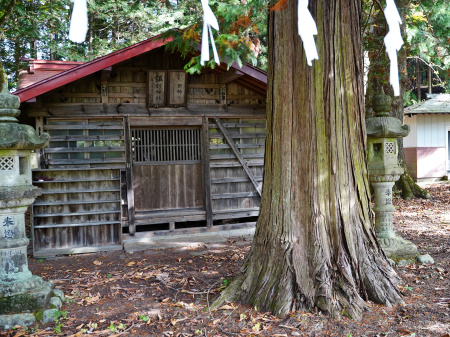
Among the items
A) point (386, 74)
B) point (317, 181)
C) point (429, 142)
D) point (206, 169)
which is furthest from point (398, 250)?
point (429, 142)

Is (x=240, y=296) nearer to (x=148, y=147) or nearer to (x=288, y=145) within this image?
(x=288, y=145)

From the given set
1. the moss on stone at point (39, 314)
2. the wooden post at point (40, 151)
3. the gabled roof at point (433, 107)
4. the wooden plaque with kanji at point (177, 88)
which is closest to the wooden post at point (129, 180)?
the wooden plaque with kanji at point (177, 88)

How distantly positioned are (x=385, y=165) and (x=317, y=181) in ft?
8.39

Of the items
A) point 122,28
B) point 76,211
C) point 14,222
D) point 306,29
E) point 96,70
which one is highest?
point 122,28

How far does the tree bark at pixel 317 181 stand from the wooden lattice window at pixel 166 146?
5.22 metres

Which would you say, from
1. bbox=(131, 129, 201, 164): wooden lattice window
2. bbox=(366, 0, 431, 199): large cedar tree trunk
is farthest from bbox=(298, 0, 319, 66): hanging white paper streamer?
bbox=(366, 0, 431, 199): large cedar tree trunk

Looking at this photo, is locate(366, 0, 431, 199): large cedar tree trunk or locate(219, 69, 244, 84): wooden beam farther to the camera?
locate(366, 0, 431, 199): large cedar tree trunk

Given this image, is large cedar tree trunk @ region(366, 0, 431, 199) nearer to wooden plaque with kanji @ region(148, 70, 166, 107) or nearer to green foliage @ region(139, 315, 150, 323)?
wooden plaque with kanji @ region(148, 70, 166, 107)

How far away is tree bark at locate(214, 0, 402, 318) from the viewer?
4344 mm

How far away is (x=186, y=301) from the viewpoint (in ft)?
16.0

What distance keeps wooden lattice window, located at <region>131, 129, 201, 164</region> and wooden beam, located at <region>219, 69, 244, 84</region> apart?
1.36m

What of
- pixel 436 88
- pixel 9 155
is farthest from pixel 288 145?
pixel 436 88

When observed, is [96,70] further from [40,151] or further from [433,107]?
[433,107]

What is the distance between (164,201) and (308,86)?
586cm
